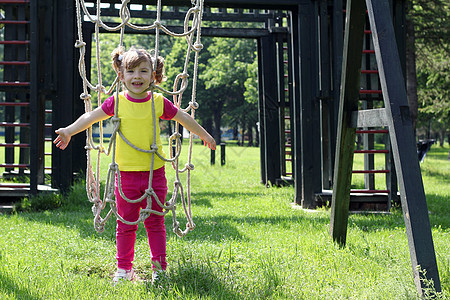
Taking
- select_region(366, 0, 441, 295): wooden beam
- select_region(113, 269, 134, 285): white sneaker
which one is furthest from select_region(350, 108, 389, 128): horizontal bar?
select_region(113, 269, 134, 285): white sneaker

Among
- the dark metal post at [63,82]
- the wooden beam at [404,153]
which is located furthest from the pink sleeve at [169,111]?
the dark metal post at [63,82]

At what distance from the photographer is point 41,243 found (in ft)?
15.1

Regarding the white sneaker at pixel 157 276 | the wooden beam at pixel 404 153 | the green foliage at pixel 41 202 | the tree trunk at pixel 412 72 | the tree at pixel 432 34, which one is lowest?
the white sneaker at pixel 157 276

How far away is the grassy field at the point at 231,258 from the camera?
3.11m

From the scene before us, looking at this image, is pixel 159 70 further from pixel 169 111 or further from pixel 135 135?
pixel 135 135

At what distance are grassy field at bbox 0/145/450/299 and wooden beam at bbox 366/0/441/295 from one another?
23 centimetres

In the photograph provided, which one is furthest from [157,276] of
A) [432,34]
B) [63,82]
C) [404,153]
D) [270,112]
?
[432,34]

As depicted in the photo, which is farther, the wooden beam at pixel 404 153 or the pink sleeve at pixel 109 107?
the pink sleeve at pixel 109 107

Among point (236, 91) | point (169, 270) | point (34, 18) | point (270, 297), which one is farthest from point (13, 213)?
point (236, 91)

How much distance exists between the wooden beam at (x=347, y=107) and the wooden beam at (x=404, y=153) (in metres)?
0.68

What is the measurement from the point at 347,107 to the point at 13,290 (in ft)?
9.57

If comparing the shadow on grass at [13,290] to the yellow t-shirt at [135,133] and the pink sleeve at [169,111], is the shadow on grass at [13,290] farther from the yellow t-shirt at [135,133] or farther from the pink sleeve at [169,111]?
the pink sleeve at [169,111]

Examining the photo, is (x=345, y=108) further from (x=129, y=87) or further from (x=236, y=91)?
(x=236, y=91)

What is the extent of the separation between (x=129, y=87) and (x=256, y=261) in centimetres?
168
